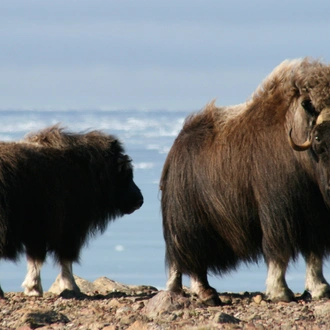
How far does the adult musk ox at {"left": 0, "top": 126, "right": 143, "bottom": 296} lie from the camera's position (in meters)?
6.17

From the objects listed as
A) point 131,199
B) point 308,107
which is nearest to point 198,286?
point 308,107

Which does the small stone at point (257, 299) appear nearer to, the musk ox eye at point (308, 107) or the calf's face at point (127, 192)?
the musk ox eye at point (308, 107)

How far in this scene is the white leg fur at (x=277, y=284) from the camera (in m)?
5.19

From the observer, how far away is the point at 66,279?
21.8ft

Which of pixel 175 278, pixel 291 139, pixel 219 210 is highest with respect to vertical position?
pixel 291 139


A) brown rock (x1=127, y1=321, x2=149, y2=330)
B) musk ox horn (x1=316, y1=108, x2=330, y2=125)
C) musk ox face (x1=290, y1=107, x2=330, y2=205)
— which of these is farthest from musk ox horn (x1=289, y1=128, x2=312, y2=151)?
brown rock (x1=127, y1=321, x2=149, y2=330)

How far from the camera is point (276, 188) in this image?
5125mm

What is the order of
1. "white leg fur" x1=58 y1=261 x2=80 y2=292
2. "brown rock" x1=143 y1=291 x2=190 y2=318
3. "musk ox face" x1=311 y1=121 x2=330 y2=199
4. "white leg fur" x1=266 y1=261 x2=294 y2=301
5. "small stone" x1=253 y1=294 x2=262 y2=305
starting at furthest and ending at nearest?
"white leg fur" x1=58 y1=261 x2=80 y2=292 < "small stone" x1=253 y1=294 x2=262 y2=305 < "white leg fur" x1=266 y1=261 x2=294 y2=301 < "musk ox face" x1=311 y1=121 x2=330 y2=199 < "brown rock" x1=143 y1=291 x2=190 y2=318

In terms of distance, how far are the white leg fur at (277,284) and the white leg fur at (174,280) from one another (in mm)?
710

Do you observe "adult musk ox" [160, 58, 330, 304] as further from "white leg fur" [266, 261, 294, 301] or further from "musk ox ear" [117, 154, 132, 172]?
"musk ox ear" [117, 154, 132, 172]

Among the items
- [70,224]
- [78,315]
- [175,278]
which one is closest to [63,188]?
[70,224]

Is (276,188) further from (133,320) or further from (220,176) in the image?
(133,320)

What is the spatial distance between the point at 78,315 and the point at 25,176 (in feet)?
4.64

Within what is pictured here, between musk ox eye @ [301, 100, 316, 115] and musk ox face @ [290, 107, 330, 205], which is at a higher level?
musk ox eye @ [301, 100, 316, 115]
